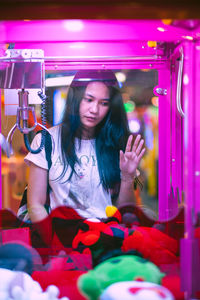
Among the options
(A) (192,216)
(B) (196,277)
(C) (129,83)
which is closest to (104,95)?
(C) (129,83)

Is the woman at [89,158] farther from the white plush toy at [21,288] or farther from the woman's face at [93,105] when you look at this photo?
the white plush toy at [21,288]

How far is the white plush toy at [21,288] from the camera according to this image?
123 cm

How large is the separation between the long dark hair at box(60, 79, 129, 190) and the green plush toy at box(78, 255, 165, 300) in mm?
508

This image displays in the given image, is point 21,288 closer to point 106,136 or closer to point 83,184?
point 83,184

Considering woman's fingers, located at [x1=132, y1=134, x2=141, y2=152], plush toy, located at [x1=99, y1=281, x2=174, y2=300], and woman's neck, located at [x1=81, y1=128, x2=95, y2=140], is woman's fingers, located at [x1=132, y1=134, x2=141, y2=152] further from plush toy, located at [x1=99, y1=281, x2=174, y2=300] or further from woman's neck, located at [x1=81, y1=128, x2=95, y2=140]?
plush toy, located at [x1=99, y1=281, x2=174, y2=300]

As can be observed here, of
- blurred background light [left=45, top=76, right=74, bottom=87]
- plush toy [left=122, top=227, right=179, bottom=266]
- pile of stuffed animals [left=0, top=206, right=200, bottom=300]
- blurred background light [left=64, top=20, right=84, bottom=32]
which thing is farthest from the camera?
blurred background light [left=45, top=76, right=74, bottom=87]

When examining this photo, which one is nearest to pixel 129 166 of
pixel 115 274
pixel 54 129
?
pixel 54 129

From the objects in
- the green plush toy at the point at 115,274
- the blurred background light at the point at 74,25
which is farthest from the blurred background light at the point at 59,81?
the green plush toy at the point at 115,274

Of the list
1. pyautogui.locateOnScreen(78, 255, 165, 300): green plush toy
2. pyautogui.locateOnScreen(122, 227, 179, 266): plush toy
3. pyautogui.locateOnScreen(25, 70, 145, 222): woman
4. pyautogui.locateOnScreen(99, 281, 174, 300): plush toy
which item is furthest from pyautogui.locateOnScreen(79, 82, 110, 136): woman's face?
pyautogui.locateOnScreen(99, 281, 174, 300): plush toy

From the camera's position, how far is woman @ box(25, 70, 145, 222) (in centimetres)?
175

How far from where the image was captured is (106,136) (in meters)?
1.79

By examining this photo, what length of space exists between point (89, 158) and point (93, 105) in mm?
262

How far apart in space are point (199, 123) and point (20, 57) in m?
0.82

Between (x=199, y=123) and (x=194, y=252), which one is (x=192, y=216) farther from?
(x=199, y=123)
